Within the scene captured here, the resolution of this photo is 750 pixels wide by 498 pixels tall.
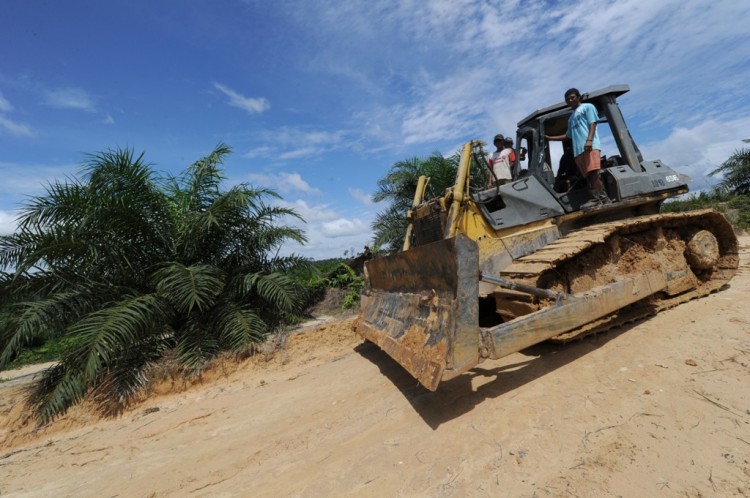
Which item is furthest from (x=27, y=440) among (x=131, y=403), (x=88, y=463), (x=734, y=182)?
(x=734, y=182)

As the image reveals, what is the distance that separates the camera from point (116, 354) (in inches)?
215

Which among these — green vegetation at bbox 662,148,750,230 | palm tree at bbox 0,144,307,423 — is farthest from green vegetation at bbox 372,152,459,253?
green vegetation at bbox 662,148,750,230

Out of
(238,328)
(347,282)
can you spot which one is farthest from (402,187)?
(238,328)

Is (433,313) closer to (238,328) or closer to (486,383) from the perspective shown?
(486,383)

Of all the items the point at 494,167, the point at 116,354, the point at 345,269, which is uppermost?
the point at 494,167

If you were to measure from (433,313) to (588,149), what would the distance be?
2.86 metres

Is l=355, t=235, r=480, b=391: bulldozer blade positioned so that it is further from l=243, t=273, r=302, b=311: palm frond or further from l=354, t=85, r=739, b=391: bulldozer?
l=243, t=273, r=302, b=311: palm frond

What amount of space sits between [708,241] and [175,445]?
21.3 feet

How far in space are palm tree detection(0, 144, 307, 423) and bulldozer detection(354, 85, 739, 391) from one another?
7.67 feet

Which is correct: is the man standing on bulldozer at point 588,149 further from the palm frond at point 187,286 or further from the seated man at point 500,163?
the palm frond at point 187,286

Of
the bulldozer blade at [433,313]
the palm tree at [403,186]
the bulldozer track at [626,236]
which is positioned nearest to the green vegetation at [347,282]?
the palm tree at [403,186]

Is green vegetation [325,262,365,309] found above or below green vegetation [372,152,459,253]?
below

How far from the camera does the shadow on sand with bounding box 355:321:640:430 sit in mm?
3178

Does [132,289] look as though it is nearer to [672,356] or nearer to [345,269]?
[345,269]
